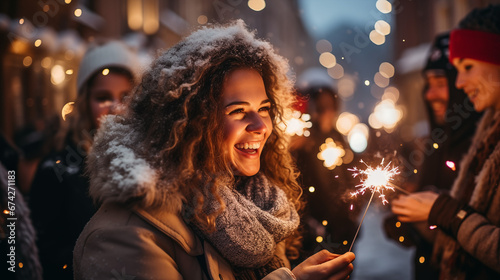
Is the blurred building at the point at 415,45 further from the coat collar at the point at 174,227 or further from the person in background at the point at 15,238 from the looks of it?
the coat collar at the point at 174,227

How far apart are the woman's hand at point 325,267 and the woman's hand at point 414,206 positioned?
90cm

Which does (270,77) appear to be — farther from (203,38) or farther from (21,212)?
(21,212)

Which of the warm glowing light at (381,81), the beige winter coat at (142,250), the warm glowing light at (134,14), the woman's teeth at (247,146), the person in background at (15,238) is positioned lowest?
the person in background at (15,238)

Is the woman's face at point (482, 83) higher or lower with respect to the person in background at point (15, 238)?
higher

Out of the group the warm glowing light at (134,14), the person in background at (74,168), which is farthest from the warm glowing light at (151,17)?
the person in background at (74,168)

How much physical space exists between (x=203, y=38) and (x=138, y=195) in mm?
890

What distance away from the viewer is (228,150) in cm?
204

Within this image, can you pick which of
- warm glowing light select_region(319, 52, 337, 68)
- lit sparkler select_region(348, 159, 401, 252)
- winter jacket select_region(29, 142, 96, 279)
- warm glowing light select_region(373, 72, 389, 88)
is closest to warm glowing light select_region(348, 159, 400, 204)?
lit sparkler select_region(348, 159, 401, 252)

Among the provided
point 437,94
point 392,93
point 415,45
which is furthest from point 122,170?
point 392,93

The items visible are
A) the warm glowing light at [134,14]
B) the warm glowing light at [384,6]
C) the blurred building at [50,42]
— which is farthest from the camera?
the warm glowing light at [134,14]

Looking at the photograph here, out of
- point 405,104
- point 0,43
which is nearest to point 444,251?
point 0,43

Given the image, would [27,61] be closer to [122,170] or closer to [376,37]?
[376,37]

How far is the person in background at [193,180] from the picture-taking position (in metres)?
1.67

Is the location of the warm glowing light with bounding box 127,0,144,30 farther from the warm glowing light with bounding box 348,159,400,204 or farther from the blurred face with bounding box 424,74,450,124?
the warm glowing light with bounding box 348,159,400,204
